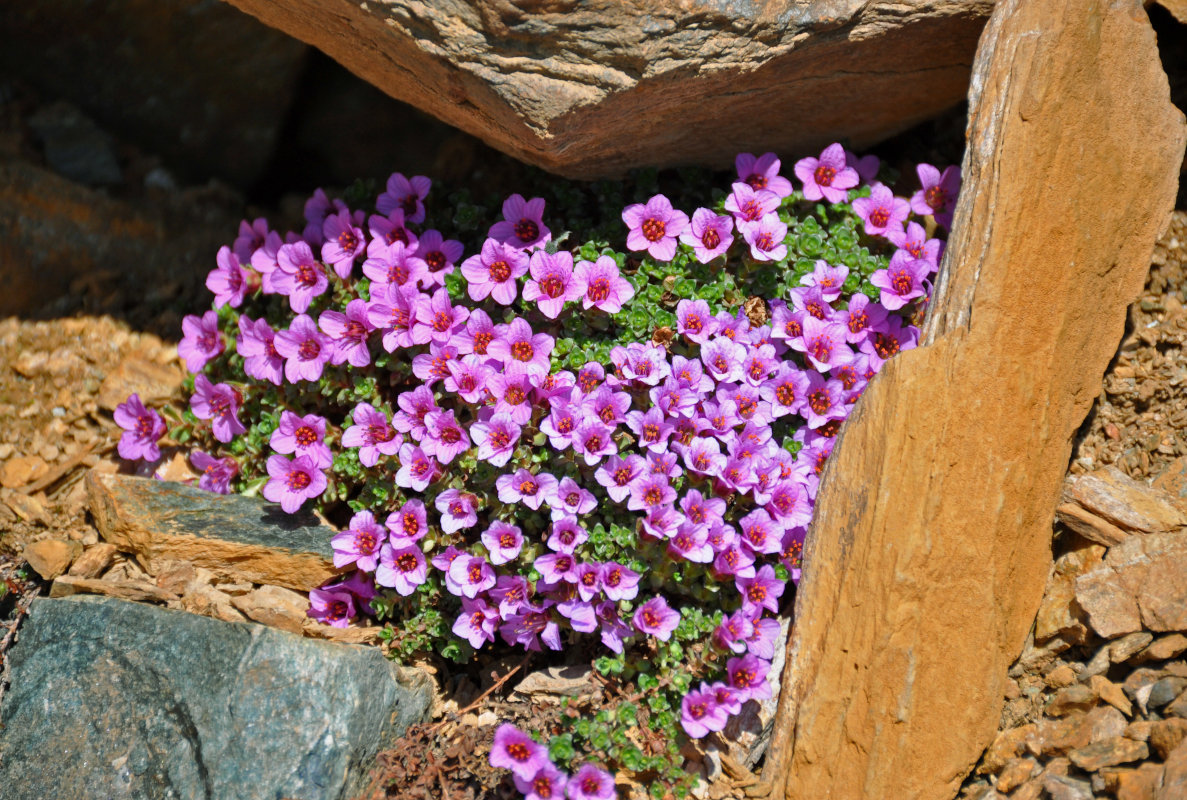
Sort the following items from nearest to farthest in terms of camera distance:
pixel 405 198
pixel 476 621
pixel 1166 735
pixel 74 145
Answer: pixel 1166 735
pixel 476 621
pixel 405 198
pixel 74 145

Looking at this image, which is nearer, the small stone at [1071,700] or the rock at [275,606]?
the small stone at [1071,700]

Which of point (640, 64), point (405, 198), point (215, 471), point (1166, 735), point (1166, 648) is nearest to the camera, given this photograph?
point (1166, 735)

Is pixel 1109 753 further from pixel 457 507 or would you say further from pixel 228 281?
pixel 228 281

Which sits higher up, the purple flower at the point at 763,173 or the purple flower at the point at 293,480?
the purple flower at the point at 763,173

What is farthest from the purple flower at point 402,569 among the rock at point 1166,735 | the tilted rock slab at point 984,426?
the rock at point 1166,735

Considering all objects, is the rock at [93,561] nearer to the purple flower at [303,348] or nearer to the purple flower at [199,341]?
the purple flower at [199,341]

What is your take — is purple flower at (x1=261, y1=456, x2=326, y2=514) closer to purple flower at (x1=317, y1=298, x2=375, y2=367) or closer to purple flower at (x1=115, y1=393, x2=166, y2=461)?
purple flower at (x1=317, y1=298, x2=375, y2=367)

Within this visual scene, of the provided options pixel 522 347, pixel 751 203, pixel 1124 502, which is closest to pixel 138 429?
pixel 522 347

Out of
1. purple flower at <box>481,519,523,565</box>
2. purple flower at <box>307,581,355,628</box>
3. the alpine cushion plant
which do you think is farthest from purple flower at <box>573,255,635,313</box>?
purple flower at <box>307,581,355,628</box>
